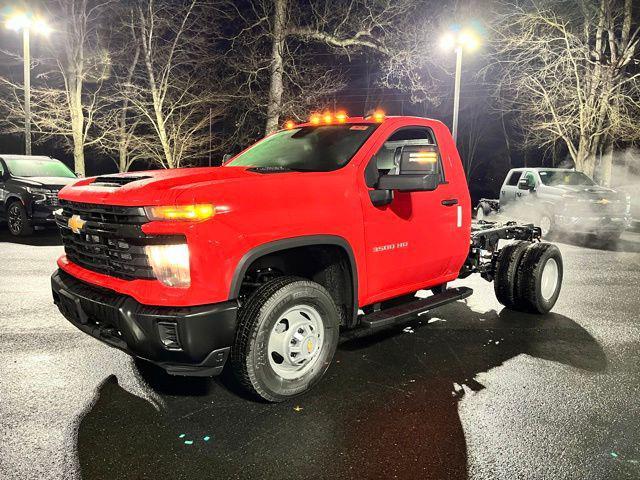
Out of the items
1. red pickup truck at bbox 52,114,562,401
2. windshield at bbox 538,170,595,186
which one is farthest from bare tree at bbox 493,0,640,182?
red pickup truck at bbox 52,114,562,401

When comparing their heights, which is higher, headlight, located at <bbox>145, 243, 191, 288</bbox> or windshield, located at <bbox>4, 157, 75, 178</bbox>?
windshield, located at <bbox>4, 157, 75, 178</bbox>

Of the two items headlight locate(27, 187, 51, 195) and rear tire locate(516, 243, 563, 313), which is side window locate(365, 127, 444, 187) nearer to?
rear tire locate(516, 243, 563, 313)

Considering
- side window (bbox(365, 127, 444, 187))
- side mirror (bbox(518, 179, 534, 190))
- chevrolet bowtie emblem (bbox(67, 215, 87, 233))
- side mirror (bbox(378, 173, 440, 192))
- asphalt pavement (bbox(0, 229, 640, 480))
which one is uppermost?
side window (bbox(365, 127, 444, 187))

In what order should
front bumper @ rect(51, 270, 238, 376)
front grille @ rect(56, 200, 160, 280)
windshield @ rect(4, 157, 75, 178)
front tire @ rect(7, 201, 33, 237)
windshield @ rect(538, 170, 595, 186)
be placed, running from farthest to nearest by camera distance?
windshield @ rect(538, 170, 595, 186), windshield @ rect(4, 157, 75, 178), front tire @ rect(7, 201, 33, 237), front grille @ rect(56, 200, 160, 280), front bumper @ rect(51, 270, 238, 376)

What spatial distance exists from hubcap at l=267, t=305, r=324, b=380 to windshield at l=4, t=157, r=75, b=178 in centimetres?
1102

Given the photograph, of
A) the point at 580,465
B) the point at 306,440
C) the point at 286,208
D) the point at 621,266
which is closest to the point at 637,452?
the point at 580,465

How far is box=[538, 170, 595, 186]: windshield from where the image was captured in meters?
13.7

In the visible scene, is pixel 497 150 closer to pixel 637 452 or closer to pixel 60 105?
pixel 60 105

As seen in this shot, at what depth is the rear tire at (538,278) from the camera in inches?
231

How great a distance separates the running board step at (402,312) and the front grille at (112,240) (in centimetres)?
176

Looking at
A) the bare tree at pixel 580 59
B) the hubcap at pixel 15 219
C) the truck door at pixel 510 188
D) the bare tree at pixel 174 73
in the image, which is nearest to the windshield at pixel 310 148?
the hubcap at pixel 15 219

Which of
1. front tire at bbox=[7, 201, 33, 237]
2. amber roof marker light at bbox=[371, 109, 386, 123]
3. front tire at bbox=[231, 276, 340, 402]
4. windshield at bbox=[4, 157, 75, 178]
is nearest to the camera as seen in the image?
front tire at bbox=[231, 276, 340, 402]

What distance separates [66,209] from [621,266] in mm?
9387

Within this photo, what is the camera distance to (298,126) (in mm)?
5270
